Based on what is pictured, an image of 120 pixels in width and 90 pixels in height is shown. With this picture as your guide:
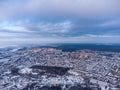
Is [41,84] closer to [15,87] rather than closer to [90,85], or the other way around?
[15,87]

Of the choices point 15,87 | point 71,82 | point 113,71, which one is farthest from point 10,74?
point 113,71

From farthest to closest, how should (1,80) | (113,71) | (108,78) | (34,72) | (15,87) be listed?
(113,71) < (34,72) < (108,78) < (1,80) < (15,87)

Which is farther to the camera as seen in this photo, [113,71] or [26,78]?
[113,71]

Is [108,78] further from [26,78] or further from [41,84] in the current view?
[26,78]

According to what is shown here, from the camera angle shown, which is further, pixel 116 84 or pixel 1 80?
pixel 1 80

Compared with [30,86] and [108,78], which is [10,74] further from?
[108,78]

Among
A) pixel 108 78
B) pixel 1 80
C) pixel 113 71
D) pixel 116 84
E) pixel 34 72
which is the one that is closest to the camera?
pixel 116 84

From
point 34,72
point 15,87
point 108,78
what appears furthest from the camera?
point 34,72

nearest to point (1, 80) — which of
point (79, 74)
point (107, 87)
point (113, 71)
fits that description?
point (79, 74)

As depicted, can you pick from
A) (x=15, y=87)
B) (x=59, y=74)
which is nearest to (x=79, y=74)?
(x=59, y=74)
